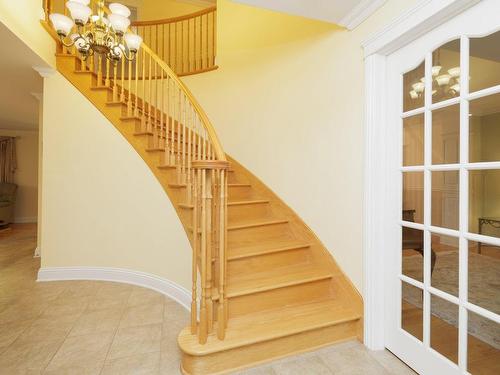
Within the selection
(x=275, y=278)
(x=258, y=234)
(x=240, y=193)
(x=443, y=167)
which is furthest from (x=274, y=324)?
(x=240, y=193)

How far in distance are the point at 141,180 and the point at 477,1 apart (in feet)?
10.1

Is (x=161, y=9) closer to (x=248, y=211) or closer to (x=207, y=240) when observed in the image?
Result: (x=248, y=211)

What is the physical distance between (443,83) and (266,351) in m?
1.98

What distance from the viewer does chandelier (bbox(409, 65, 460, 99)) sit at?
1499 millimetres

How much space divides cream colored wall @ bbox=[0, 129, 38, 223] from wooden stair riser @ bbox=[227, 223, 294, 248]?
7.48 meters

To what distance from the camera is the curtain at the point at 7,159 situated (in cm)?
711

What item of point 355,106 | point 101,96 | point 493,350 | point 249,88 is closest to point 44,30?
point 101,96

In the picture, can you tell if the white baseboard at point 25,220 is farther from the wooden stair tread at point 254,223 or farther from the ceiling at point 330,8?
the ceiling at point 330,8

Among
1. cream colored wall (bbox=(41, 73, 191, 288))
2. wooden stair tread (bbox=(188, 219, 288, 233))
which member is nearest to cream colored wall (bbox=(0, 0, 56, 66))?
cream colored wall (bbox=(41, 73, 191, 288))

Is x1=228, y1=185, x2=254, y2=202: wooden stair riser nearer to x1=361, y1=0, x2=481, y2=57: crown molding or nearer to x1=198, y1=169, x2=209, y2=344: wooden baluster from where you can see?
x1=198, y1=169, x2=209, y2=344: wooden baluster

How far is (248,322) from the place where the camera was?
1943 mm

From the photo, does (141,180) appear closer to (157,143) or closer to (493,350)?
(157,143)

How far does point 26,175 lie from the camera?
741 centimetres

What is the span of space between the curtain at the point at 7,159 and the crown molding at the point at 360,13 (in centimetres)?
865
